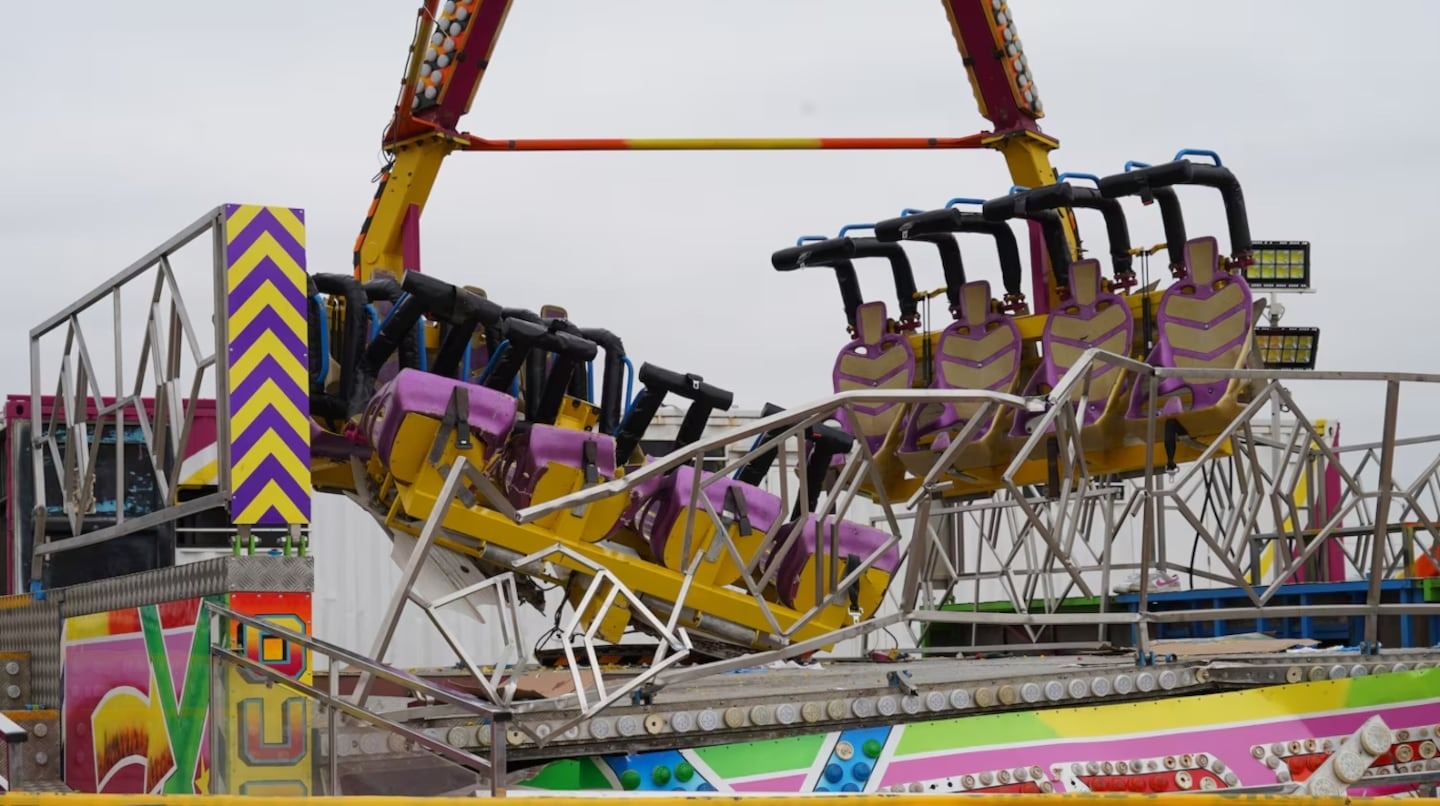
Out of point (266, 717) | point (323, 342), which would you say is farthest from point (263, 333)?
point (323, 342)

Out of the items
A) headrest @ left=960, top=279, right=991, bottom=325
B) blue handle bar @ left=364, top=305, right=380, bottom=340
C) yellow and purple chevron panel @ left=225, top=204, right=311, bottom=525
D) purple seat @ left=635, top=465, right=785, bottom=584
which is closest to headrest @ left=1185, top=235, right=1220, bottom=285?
headrest @ left=960, top=279, right=991, bottom=325

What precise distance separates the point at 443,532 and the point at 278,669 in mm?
3170

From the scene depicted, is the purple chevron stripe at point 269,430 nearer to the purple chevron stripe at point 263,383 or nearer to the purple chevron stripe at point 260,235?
the purple chevron stripe at point 263,383

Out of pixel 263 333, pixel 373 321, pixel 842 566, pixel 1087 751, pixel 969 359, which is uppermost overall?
pixel 373 321

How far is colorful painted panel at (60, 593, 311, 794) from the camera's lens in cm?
546

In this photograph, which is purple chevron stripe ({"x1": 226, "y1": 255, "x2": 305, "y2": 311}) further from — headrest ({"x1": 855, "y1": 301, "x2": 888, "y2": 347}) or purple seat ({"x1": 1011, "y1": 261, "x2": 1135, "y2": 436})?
headrest ({"x1": 855, "y1": 301, "x2": 888, "y2": 347})

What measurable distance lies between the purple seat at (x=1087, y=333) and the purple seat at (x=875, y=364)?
1153 mm

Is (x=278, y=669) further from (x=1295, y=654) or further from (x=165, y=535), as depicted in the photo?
(x=1295, y=654)

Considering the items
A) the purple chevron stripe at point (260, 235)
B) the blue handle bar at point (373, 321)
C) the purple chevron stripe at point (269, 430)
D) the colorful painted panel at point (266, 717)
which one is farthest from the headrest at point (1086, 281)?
the colorful painted panel at point (266, 717)

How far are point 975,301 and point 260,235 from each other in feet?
21.4

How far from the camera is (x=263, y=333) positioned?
224 inches

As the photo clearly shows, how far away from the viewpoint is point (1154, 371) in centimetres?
821

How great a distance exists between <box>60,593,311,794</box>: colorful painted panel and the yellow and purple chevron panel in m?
0.34

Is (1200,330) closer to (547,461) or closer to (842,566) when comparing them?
(842,566)
